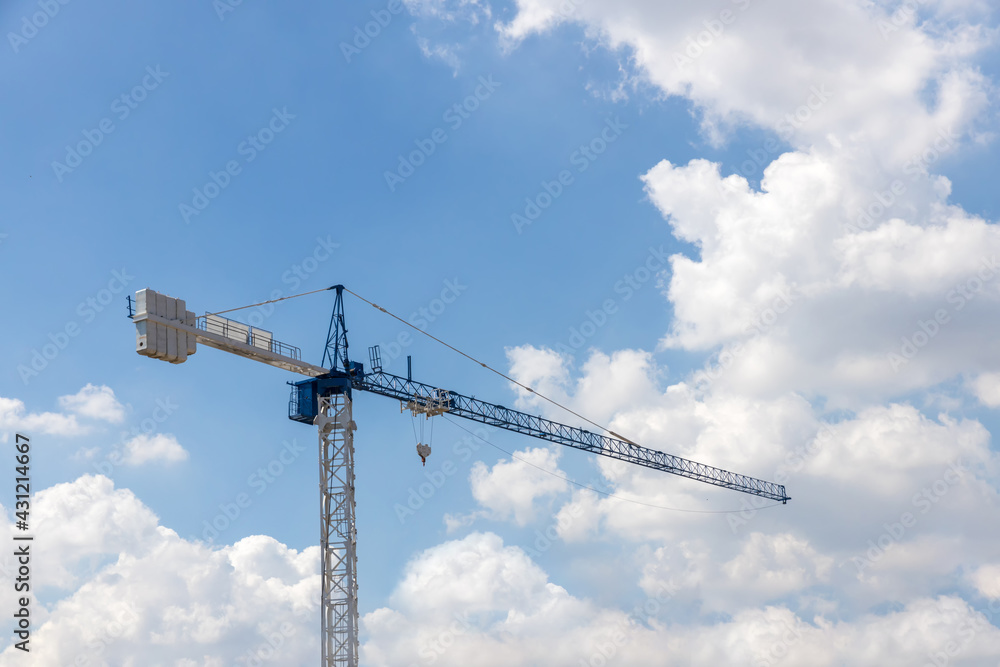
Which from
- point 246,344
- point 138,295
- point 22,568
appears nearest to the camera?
point 22,568

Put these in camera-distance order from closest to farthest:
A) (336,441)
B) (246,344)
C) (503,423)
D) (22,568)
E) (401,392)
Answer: (22,568) → (246,344) → (336,441) → (401,392) → (503,423)

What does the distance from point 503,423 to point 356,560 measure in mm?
23509

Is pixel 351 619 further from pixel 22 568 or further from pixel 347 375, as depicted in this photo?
pixel 22 568

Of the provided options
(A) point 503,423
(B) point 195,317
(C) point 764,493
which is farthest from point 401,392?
(C) point 764,493

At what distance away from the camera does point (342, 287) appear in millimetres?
80312

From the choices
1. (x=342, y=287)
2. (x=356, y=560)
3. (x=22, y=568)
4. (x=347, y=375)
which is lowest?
(x=22, y=568)

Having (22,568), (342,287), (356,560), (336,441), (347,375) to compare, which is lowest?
(22,568)

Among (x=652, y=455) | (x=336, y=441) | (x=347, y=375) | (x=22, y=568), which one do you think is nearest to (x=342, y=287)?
(x=347, y=375)

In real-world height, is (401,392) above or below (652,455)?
below

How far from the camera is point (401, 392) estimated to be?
82.1 meters

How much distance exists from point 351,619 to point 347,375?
17492 millimetres

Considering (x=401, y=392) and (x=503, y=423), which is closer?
(x=401, y=392)

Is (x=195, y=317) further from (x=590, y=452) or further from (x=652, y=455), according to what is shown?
(x=652, y=455)

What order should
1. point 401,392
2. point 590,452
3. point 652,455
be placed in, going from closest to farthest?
point 401,392 → point 590,452 → point 652,455
